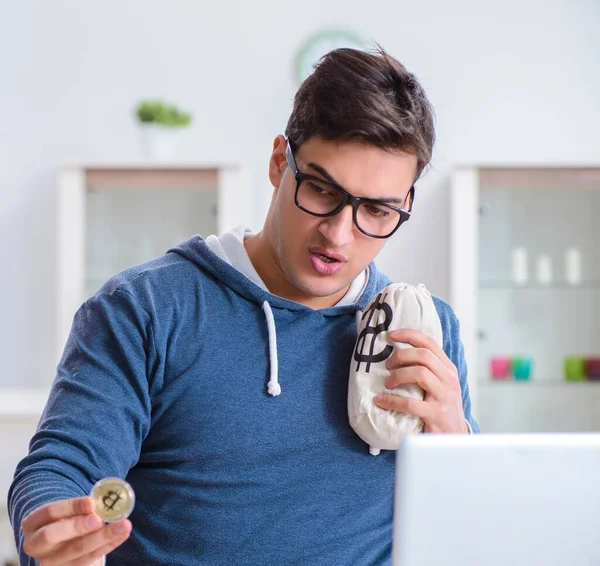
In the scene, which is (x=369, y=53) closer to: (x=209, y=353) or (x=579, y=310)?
(x=209, y=353)

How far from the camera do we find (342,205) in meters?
1.28

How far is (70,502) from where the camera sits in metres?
0.88

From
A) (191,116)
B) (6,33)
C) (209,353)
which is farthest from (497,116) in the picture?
(209,353)

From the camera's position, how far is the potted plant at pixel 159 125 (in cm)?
350

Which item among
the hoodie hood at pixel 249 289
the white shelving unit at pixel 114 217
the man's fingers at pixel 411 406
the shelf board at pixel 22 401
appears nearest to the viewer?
the man's fingers at pixel 411 406

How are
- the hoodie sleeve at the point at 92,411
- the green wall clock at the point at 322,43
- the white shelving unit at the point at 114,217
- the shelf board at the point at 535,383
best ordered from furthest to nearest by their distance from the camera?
1. the green wall clock at the point at 322,43
2. the shelf board at the point at 535,383
3. the white shelving unit at the point at 114,217
4. the hoodie sleeve at the point at 92,411

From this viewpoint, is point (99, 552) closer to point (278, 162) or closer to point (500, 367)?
point (278, 162)

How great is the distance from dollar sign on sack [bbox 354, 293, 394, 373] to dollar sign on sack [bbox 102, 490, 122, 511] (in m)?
0.51

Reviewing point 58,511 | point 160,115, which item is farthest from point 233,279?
point 160,115

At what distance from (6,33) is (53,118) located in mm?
416

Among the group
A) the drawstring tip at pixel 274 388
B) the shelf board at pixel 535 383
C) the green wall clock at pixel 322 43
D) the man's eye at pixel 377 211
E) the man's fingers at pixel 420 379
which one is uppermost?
the green wall clock at pixel 322 43

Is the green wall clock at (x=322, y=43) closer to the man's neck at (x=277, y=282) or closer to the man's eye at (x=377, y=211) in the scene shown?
the man's neck at (x=277, y=282)

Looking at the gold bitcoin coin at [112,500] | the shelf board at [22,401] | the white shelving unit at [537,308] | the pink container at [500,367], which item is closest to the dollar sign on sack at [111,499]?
the gold bitcoin coin at [112,500]

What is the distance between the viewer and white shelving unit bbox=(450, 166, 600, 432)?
3529mm
